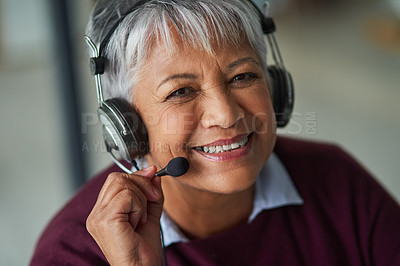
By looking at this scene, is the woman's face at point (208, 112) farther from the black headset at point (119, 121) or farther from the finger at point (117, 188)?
the finger at point (117, 188)

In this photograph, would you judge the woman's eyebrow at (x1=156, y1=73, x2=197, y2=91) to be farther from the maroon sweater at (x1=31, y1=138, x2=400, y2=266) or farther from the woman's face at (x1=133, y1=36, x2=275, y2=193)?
the maroon sweater at (x1=31, y1=138, x2=400, y2=266)

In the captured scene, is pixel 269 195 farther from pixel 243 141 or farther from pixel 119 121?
pixel 119 121

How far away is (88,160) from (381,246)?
1.93 m

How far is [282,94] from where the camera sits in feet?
4.53

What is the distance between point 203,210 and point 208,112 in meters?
0.36

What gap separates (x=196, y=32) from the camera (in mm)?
1169

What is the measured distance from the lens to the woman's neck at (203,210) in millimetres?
1388

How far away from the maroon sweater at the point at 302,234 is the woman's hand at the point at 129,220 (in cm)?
23

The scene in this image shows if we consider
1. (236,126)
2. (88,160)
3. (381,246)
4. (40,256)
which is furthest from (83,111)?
(381,246)

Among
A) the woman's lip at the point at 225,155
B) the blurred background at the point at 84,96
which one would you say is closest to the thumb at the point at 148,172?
the woman's lip at the point at 225,155

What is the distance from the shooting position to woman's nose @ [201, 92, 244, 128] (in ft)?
3.85

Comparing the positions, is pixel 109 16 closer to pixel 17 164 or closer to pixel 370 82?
pixel 17 164

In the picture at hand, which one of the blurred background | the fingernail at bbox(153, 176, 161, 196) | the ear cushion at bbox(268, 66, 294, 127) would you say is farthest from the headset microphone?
the blurred background

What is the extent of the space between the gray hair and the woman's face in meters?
0.03
